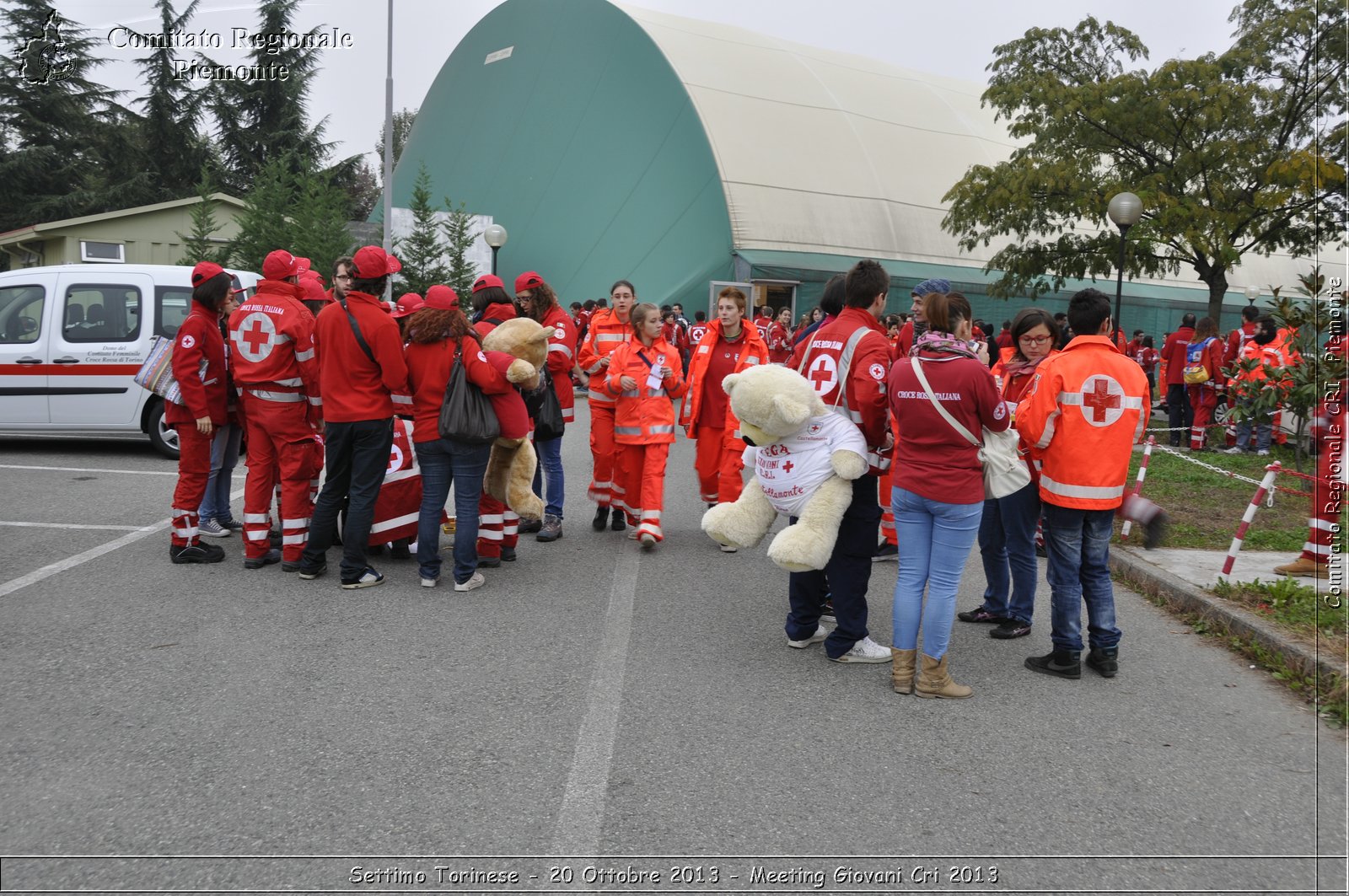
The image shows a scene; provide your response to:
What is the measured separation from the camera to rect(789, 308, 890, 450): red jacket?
4.95 meters

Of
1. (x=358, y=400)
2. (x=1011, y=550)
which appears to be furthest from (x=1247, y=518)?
(x=358, y=400)

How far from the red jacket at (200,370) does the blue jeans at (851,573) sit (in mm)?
4230

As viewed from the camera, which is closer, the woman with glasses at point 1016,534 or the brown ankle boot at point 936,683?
the brown ankle boot at point 936,683

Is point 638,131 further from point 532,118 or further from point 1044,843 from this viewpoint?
point 1044,843

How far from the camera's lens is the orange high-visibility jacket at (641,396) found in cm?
757

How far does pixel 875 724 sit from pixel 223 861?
8.32 feet

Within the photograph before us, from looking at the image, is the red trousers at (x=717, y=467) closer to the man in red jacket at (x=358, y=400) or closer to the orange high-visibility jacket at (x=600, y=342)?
A: the orange high-visibility jacket at (x=600, y=342)

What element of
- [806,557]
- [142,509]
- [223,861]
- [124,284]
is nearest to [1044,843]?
[806,557]

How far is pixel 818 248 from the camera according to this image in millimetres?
28359

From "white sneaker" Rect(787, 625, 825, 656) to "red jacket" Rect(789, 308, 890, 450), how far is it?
3.43 feet

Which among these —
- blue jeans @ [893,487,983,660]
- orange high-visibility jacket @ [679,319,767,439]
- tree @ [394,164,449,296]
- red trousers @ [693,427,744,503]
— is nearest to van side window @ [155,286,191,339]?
orange high-visibility jacket @ [679,319,767,439]

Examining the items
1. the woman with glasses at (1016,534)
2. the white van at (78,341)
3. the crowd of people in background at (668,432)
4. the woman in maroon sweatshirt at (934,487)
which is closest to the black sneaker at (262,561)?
the crowd of people in background at (668,432)

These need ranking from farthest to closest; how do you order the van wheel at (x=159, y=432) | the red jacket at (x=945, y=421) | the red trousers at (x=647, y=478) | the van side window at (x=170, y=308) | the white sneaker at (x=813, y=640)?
the van wheel at (x=159, y=432) → the van side window at (x=170, y=308) → the red trousers at (x=647, y=478) → the white sneaker at (x=813, y=640) → the red jacket at (x=945, y=421)

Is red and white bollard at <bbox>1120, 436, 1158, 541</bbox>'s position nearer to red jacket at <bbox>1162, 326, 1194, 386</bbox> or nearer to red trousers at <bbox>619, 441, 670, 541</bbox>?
red trousers at <bbox>619, 441, 670, 541</bbox>
